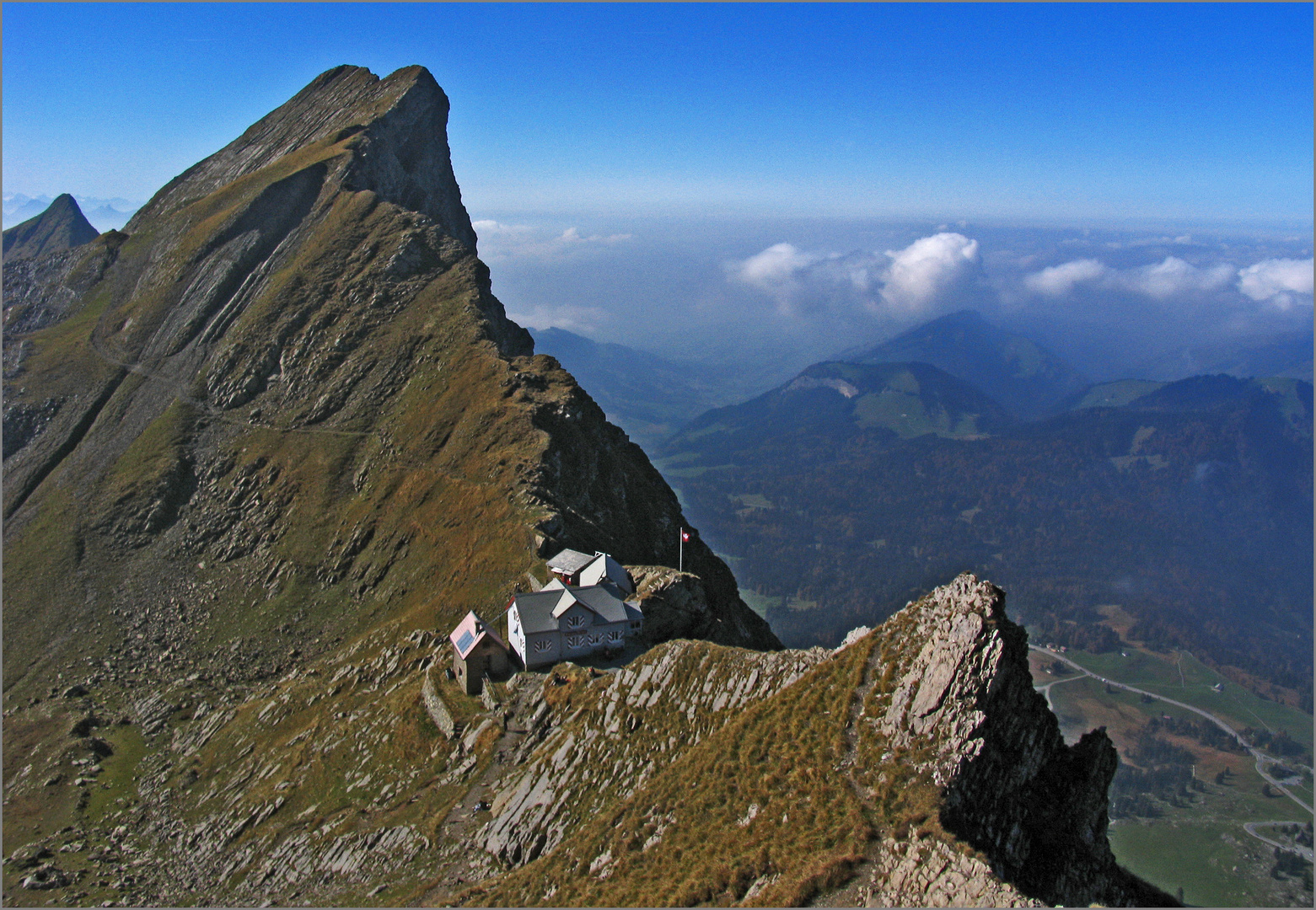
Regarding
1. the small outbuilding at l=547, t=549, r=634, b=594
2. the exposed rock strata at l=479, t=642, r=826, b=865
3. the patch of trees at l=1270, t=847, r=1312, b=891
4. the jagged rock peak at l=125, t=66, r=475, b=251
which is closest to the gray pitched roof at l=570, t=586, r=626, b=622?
the small outbuilding at l=547, t=549, r=634, b=594

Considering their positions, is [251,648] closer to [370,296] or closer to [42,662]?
[42,662]

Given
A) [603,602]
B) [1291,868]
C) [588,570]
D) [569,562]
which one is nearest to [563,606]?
[603,602]

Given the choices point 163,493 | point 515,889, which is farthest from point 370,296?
point 515,889

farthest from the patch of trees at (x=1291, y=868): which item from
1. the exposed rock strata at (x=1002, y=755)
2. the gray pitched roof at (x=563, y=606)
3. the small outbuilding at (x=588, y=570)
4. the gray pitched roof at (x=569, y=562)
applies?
the gray pitched roof at (x=563, y=606)

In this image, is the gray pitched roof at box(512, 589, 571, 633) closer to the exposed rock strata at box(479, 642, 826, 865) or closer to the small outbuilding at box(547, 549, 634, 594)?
the small outbuilding at box(547, 549, 634, 594)

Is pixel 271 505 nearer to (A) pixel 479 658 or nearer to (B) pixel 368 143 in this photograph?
(A) pixel 479 658
